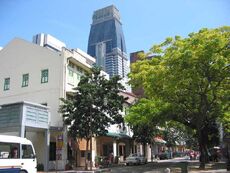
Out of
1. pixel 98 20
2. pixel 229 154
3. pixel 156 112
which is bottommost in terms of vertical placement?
pixel 229 154

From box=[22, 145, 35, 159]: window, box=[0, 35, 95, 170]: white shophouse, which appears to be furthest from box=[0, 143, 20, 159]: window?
box=[0, 35, 95, 170]: white shophouse

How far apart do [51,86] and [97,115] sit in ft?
Answer: 20.1

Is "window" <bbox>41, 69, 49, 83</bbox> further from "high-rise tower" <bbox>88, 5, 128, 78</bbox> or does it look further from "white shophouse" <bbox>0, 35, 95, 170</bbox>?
"high-rise tower" <bbox>88, 5, 128, 78</bbox>

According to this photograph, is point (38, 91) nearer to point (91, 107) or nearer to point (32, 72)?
point (32, 72)

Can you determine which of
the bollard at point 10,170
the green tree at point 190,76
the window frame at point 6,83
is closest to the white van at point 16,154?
the bollard at point 10,170

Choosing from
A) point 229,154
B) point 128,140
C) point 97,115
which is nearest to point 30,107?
point 97,115

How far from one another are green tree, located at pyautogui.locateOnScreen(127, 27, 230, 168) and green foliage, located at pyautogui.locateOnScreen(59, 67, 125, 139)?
401cm

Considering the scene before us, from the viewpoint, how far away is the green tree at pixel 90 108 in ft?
94.4

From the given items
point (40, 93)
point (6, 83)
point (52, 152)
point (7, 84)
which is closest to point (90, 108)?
point (52, 152)

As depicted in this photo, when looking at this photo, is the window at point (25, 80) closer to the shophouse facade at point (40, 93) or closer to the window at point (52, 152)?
the shophouse facade at point (40, 93)

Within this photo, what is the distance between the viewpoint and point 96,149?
36562mm

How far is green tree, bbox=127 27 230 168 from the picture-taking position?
69.1ft

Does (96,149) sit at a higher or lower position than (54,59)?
lower

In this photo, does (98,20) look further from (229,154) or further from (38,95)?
(229,154)
